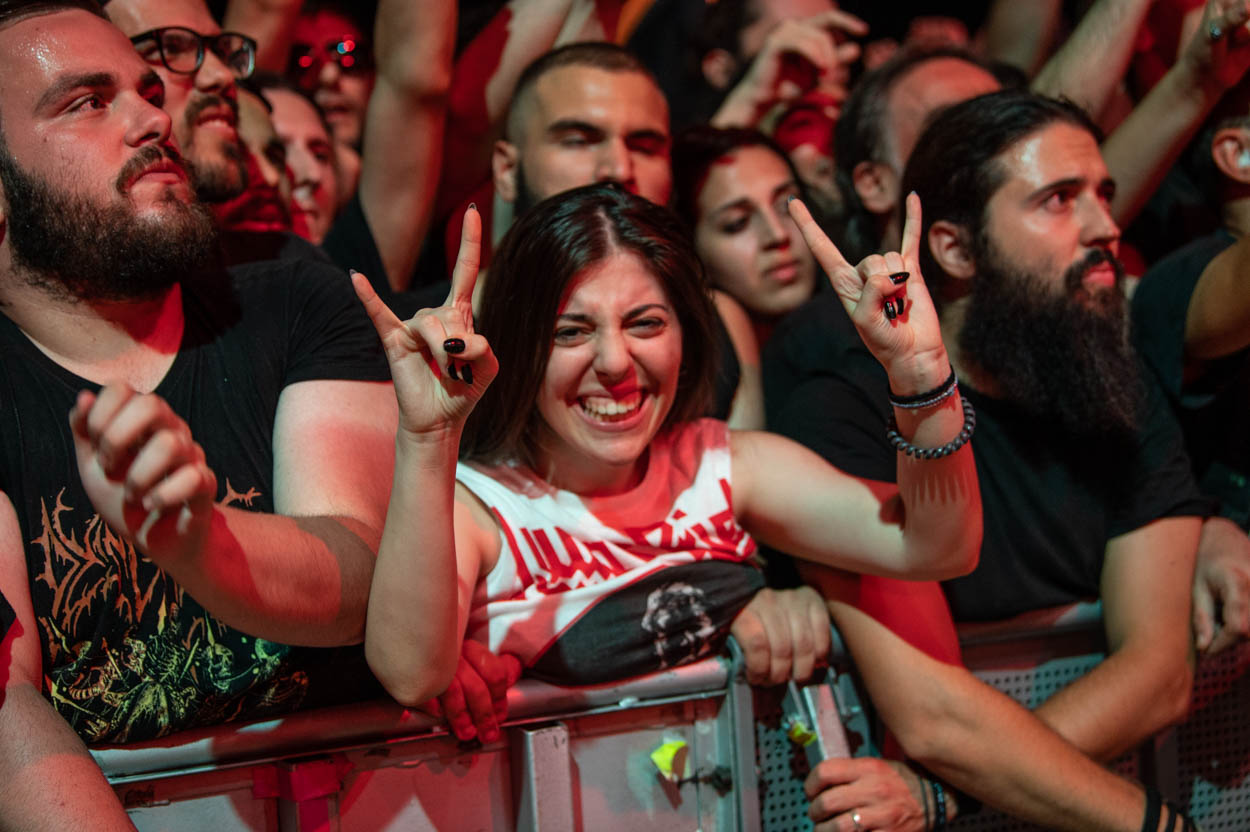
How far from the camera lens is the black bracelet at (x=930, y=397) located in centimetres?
167

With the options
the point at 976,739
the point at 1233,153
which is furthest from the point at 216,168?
the point at 1233,153

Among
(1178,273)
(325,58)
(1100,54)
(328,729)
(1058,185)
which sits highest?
(1100,54)

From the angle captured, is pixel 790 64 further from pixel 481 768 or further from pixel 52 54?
pixel 481 768

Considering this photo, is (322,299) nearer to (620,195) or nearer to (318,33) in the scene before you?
(620,195)

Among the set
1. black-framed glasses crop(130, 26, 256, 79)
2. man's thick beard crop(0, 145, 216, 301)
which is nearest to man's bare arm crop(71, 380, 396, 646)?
man's thick beard crop(0, 145, 216, 301)

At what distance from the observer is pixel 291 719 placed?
5.32 ft

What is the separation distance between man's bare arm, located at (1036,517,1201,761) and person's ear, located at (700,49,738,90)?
223 cm

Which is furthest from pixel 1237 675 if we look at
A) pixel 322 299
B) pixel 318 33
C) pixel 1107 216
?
pixel 318 33

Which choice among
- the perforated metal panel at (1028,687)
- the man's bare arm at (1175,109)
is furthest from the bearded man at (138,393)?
the man's bare arm at (1175,109)

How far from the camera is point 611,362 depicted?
182 cm

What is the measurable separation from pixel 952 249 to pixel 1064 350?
1.11ft

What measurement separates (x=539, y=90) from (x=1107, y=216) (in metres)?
1.36

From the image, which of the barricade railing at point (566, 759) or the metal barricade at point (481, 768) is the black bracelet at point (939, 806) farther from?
the metal barricade at point (481, 768)

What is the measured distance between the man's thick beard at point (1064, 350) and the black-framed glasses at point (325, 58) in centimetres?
203
